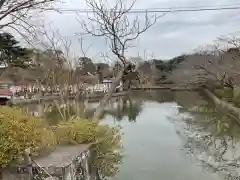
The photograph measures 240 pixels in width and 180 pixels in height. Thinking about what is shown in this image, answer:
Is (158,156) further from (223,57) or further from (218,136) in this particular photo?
(223,57)

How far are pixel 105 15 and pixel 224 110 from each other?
16.0 metres

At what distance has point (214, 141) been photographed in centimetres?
1270

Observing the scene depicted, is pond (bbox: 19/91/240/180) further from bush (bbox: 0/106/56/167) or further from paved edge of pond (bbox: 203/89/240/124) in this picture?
bush (bbox: 0/106/56/167)

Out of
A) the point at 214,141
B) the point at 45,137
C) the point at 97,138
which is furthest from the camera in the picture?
the point at 214,141

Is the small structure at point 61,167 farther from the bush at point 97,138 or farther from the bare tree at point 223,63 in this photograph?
the bare tree at point 223,63

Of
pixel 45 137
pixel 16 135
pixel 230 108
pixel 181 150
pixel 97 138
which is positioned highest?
pixel 16 135

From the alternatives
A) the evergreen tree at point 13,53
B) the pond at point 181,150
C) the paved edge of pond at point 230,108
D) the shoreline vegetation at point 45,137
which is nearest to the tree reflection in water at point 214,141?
the pond at point 181,150

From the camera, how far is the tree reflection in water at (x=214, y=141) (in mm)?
9320

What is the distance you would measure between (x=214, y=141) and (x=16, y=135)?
30.2 ft

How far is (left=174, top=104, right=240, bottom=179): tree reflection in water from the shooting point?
932 cm

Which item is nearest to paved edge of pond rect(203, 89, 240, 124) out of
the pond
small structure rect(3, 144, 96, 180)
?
the pond

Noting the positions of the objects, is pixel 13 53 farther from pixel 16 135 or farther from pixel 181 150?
pixel 16 135

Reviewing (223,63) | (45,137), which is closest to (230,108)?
(223,63)

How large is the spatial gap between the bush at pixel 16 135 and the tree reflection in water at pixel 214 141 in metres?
4.91
